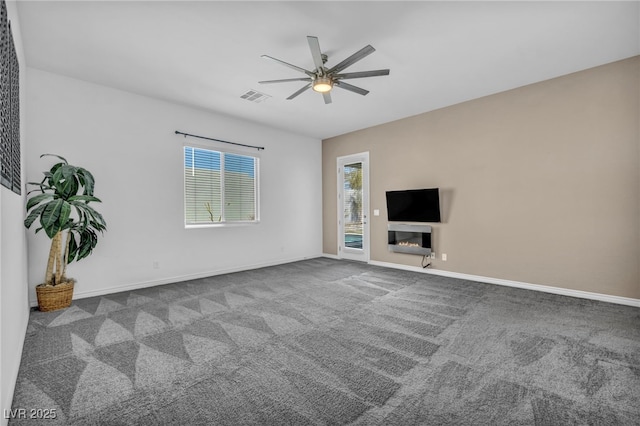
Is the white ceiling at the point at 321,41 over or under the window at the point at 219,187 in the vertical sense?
over

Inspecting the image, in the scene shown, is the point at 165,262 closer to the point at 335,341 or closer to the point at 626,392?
the point at 335,341

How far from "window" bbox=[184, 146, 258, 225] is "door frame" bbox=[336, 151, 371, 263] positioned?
80.8 inches

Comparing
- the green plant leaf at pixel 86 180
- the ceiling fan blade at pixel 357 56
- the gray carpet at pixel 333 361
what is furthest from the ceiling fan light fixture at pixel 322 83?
the green plant leaf at pixel 86 180

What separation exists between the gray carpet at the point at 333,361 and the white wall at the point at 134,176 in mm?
639

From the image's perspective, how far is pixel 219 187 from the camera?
556 cm

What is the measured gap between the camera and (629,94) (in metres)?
3.54

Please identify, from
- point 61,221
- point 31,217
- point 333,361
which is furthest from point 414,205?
point 31,217

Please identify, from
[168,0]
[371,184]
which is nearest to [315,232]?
[371,184]

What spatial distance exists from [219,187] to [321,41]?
3.42 m

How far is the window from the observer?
5160mm

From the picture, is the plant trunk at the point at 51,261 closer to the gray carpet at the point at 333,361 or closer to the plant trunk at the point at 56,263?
the plant trunk at the point at 56,263

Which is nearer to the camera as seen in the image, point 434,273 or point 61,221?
point 61,221

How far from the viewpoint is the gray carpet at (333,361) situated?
1765 mm

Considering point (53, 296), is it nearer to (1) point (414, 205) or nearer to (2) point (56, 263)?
(2) point (56, 263)
